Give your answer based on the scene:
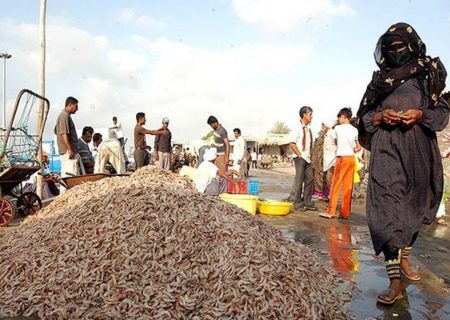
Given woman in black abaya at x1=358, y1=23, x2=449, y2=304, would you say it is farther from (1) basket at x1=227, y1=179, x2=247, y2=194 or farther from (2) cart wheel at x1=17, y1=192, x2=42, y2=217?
(2) cart wheel at x1=17, y1=192, x2=42, y2=217

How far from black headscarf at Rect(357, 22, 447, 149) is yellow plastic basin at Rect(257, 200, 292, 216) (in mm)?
4227

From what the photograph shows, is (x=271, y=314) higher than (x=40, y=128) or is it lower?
lower

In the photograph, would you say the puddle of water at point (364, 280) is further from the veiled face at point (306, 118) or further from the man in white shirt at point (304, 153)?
the veiled face at point (306, 118)

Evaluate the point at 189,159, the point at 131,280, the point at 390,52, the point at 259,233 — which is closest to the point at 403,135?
the point at 390,52

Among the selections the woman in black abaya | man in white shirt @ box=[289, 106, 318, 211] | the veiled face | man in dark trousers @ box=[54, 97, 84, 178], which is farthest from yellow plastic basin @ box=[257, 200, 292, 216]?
the woman in black abaya

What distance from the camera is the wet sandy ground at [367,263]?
3.34 meters

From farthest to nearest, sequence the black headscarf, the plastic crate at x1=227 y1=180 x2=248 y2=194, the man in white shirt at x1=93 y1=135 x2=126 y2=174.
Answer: the man in white shirt at x1=93 y1=135 x2=126 y2=174 < the plastic crate at x1=227 y1=180 x2=248 y2=194 < the black headscarf

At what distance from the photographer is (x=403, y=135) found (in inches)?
147

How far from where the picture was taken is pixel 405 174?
3.72 metres

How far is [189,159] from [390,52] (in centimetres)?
→ 2455

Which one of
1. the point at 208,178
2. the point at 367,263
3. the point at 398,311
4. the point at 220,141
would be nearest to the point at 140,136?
the point at 220,141

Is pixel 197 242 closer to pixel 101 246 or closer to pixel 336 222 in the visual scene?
pixel 101 246

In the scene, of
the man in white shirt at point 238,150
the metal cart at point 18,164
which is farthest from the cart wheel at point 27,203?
the man in white shirt at point 238,150

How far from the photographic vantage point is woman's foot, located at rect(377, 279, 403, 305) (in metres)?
3.39
